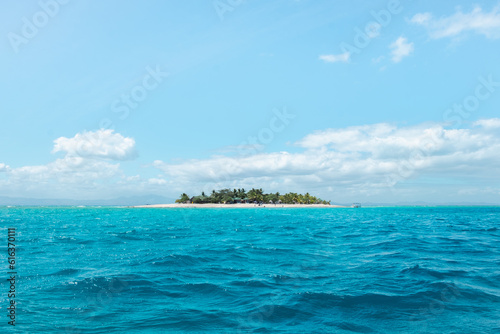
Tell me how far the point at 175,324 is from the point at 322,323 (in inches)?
194

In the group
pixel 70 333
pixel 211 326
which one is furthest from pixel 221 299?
pixel 70 333

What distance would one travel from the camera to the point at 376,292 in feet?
42.9

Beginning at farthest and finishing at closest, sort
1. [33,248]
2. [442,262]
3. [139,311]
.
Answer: [33,248]
[442,262]
[139,311]

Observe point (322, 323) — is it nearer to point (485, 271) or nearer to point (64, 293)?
point (64, 293)

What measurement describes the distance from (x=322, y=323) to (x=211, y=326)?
3.69m

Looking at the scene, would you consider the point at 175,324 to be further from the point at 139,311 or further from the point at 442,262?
the point at 442,262

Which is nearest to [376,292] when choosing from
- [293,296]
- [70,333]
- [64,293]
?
[293,296]

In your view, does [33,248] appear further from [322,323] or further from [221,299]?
[322,323]

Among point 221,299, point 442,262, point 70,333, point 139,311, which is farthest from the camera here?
point 442,262

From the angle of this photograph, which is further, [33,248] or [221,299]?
[33,248]

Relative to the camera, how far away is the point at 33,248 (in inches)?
1081

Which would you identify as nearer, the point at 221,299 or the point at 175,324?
the point at 175,324

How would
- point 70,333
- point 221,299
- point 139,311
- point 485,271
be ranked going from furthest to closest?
point 485,271, point 221,299, point 139,311, point 70,333

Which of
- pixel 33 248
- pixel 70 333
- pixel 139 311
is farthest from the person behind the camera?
pixel 33 248
